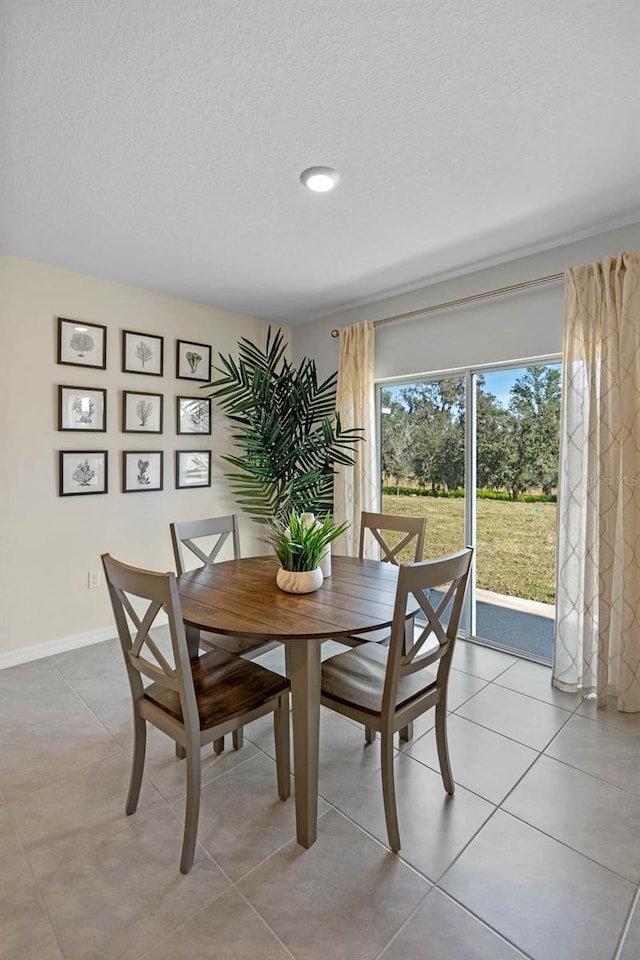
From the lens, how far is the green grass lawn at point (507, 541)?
3.01m

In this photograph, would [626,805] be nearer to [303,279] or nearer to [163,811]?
[163,811]

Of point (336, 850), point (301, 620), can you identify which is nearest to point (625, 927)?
point (336, 850)

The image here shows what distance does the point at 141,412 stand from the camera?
3.51 meters

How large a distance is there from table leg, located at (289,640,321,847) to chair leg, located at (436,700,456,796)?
1.72 ft

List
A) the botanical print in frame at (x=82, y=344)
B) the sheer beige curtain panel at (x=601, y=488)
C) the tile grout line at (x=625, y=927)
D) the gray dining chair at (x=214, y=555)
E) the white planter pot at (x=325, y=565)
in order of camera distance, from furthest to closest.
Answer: the botanical print in frame at (x=82, y=344) < the sheer beige curtain panel at (x=601, y=488) < the white planter pot at (x=325, y=565) < the gray dining chair at (x=214, y=555) < the tile grout line at (x=625, y=927)

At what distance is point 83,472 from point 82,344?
0.88m

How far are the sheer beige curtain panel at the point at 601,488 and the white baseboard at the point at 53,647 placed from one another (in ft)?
9.83

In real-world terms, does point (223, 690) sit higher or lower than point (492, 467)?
lower

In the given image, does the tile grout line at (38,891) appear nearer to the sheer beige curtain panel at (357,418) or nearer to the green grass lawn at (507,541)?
the sheer beige curtain panel at (357,418)

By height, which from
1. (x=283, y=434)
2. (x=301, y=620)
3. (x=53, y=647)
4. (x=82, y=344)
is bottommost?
(x=53, y=647)

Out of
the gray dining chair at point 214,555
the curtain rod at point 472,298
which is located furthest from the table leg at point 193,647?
the curtain rod at point 472,298

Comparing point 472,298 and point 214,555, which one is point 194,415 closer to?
point 214,555

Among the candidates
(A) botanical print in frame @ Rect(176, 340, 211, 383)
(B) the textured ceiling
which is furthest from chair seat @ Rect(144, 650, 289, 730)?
(A) botanical print in frame @ Rect(176, 340, 211, 383)

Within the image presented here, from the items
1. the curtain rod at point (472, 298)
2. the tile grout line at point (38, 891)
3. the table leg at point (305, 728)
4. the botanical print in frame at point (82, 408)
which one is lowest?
the tile grout line at point (38, 891)
